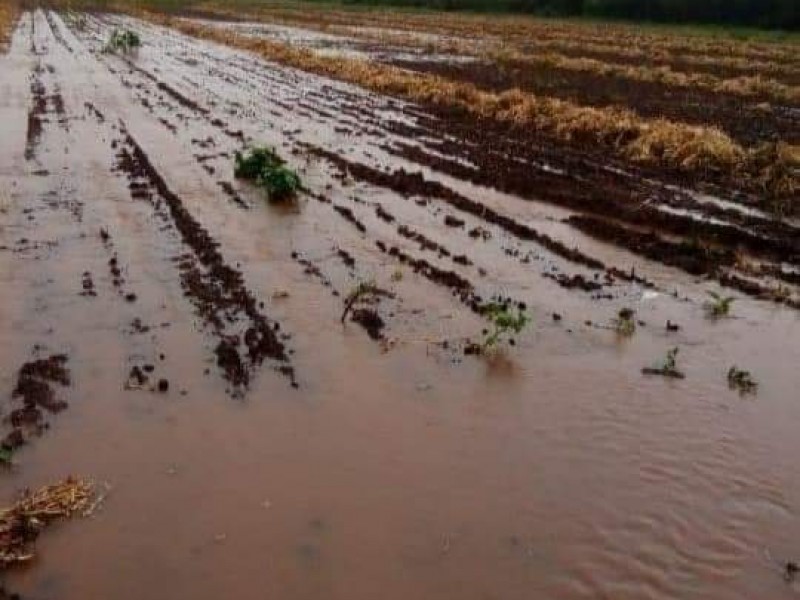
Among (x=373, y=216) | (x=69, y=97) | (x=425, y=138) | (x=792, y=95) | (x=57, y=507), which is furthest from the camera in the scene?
(x=792, y=95)

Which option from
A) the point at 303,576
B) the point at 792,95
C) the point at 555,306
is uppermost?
the point at 792,95

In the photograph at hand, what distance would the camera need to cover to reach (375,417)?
22.9 feet

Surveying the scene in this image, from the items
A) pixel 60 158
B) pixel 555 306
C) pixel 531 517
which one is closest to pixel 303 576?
pixel 531 517

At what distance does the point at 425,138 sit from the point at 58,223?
7.86 meters

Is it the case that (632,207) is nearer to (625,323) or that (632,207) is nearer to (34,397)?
(625,323)

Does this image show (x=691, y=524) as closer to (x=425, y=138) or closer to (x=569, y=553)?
(x=569, y=553)

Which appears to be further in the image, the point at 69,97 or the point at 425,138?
the point at 69,97

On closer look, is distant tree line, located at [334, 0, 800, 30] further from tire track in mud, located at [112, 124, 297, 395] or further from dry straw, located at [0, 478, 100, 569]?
dry straw, located at [0, 478, 100, 569]

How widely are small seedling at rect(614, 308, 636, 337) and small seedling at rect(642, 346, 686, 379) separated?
0.63 metres

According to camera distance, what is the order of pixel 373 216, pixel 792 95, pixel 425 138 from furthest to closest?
1. pixel 792 95
2. pixel 425 138
3. pixel 373 216

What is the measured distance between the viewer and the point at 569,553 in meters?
5.39

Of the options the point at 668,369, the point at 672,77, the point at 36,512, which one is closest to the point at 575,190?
the point at 668,369

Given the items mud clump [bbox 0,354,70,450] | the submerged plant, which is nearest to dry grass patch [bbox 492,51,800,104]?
the submerged plant

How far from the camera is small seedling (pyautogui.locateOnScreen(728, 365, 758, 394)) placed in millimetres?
7516
